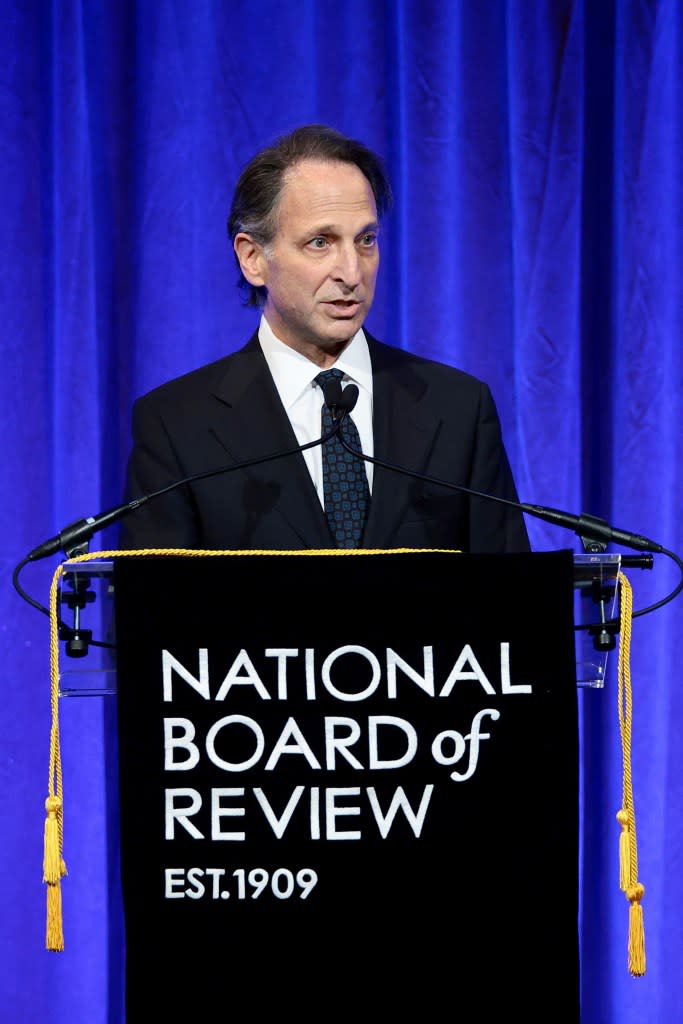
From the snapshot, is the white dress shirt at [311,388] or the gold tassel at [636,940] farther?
the white dress shirt at [311,388]

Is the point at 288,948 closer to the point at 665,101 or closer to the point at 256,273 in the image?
the point at 256,273

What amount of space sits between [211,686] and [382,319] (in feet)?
4.98

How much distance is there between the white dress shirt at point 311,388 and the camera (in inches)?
75.5

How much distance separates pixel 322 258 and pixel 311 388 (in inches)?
7.4

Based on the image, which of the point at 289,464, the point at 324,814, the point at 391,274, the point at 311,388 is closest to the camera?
the point at 324,814

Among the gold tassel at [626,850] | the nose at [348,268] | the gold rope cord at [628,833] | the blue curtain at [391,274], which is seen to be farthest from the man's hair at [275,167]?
the gold tassel at [626,850]

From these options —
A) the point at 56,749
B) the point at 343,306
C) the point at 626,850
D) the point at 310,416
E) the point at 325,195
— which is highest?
the point at 325,195

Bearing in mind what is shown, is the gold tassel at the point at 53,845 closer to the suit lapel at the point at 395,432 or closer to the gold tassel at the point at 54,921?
the gold tassel at the point at 54,921

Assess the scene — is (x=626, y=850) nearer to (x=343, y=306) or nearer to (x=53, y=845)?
(x=53, y=845)

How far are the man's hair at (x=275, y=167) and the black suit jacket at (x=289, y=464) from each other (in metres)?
0.18

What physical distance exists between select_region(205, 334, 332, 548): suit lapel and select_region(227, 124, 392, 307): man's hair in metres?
0.18

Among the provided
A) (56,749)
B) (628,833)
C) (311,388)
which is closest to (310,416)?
(311,388)

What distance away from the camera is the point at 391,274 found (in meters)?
2.80

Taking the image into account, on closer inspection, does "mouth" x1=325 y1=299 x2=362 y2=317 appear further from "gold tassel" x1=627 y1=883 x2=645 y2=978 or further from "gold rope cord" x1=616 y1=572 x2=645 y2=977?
"gold tassel" x1=627 y1=883 x2=645 y2=978
